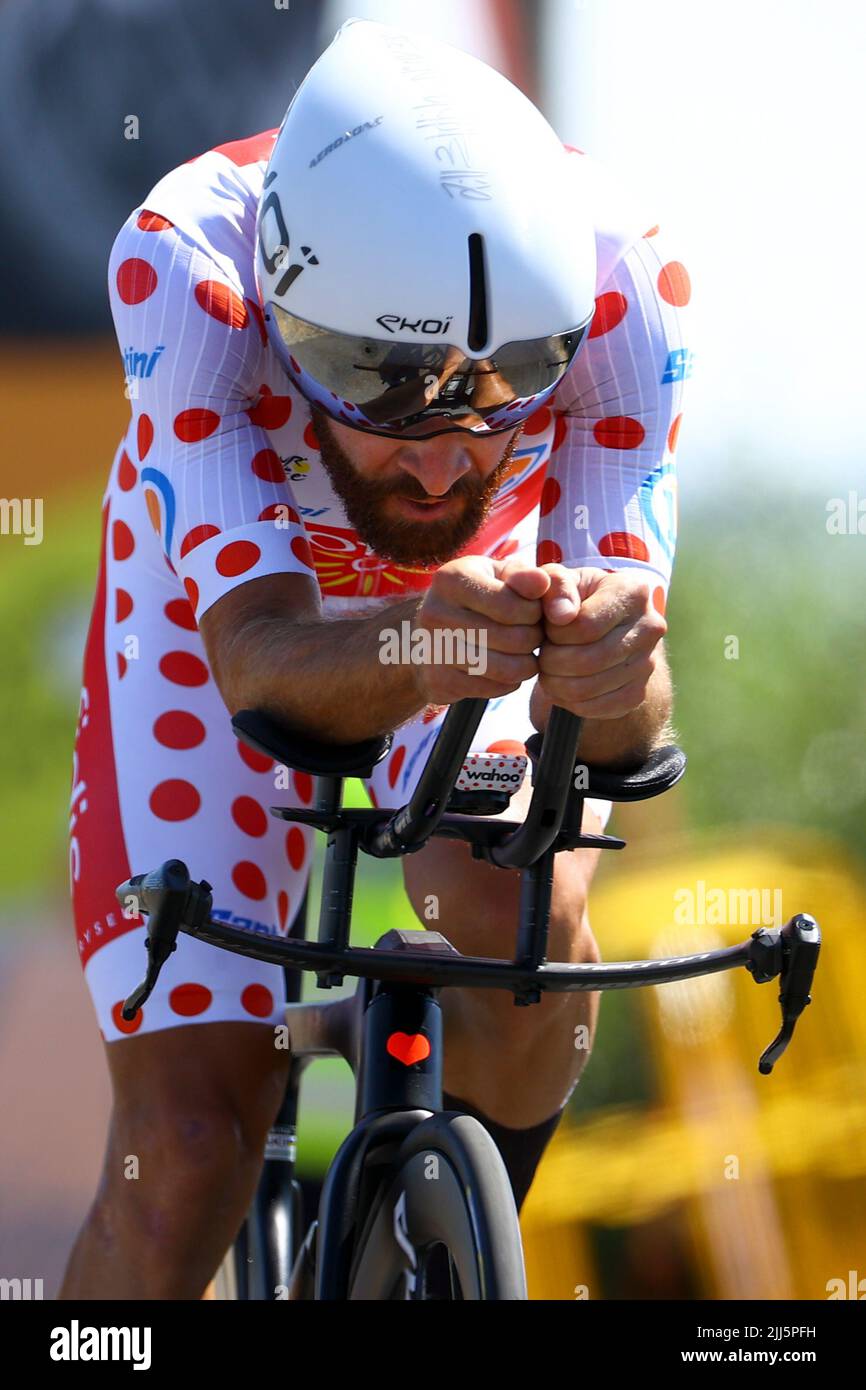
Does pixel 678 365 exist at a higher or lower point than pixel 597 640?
higher

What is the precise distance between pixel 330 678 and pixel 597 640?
343mm

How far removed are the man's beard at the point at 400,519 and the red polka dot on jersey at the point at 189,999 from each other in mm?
681

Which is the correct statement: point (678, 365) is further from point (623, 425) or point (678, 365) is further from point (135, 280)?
point (135, 280)

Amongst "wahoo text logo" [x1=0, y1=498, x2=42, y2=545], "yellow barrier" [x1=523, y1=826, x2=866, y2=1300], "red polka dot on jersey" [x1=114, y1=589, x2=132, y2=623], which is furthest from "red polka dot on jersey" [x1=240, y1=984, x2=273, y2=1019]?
"wahoo text logo" [x1=0, y1=498, x2=42, y2=545]

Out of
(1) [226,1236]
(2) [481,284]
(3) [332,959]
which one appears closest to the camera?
(3) [332,959]

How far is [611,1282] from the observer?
3869 millimetres

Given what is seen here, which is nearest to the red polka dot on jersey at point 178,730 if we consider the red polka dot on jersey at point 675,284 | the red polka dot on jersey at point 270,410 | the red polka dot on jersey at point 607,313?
the red polka dot on jersey at point 270,410

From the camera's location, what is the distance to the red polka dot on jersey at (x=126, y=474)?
8.58ft

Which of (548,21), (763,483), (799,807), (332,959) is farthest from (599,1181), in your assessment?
(548,21)

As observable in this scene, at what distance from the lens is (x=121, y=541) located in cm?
263
